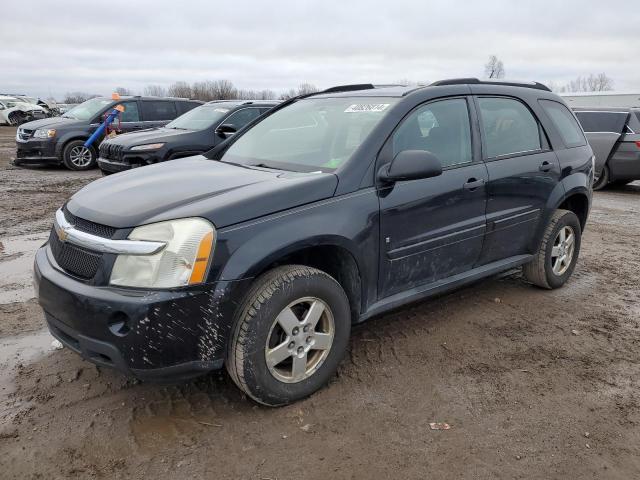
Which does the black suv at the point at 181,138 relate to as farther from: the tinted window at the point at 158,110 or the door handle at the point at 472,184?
the door handle at the point at 472,184

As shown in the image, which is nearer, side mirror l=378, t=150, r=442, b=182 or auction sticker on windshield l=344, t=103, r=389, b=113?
side mirror l=378, t=150, r=442, b=182

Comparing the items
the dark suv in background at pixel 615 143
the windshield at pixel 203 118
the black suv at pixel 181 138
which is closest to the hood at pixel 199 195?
the black suv at pixel 181 138

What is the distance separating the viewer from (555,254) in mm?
4914

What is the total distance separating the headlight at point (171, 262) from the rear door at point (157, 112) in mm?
11066

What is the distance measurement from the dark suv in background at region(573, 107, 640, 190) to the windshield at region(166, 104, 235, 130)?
786cm

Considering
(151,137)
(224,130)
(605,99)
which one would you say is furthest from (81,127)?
(605,99)

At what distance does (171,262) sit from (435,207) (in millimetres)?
1828

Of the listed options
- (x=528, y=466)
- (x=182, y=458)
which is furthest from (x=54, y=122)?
(x=528, y=466)

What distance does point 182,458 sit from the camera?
2.60m

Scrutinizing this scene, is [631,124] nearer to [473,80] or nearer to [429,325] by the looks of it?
[473,80]

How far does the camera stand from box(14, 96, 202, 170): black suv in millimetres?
12125

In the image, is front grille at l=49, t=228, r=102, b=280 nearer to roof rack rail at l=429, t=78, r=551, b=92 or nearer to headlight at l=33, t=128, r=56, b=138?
roof rack rail at l=429, t=78, r=551, b=92

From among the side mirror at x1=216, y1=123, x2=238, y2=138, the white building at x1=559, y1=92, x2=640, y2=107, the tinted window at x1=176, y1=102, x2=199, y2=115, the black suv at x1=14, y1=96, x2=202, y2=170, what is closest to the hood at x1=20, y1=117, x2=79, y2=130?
the black suv at x1=14, y1=96, x2=202, y2=170

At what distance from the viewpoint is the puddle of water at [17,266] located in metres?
4.68
